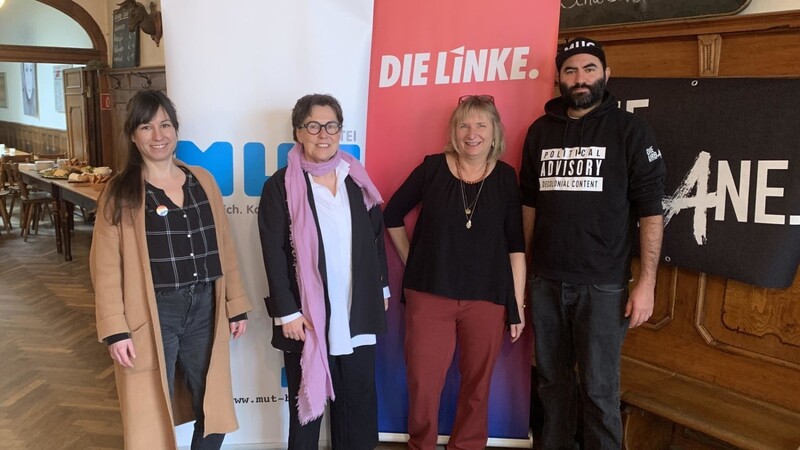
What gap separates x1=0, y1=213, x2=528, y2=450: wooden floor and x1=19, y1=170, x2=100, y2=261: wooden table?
314 mm

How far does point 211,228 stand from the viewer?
1.95m

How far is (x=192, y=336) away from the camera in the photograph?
1.96 meters

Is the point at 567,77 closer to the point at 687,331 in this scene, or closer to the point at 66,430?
the point at 687,331

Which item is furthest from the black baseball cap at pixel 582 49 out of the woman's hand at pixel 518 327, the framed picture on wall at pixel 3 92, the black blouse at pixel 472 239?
the framed picture on wall at pixel 3 92

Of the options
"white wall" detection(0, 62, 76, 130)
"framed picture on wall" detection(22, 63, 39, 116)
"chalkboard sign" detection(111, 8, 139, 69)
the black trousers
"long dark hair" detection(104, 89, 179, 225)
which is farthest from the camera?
"framed picture on wall" detection(22, 63, 39, 116)

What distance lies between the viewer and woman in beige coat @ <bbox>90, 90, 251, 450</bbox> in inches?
70.7

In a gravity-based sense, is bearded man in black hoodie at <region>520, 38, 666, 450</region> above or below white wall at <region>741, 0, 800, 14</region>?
below

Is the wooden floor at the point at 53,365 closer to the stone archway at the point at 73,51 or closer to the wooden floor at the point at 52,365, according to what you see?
the wooden floor at the point at 52,365

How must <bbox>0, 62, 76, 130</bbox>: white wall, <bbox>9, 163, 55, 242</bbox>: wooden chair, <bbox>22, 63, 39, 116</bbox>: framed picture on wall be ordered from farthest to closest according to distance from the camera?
<bbox>22, 63, 39, 116</bbox>: framed picture on wall → <bbox>0, 62, 76, 130</bbox>: white wall → <bbox>9, 163, 55, 242</bbox>: wooden chair

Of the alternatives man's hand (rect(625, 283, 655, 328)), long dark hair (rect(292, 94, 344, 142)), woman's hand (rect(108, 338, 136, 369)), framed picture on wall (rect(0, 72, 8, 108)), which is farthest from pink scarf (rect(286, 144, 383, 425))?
framed picture on wall (rect(0, 72, 8, 108))

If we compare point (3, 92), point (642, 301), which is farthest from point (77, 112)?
point (642, 301)

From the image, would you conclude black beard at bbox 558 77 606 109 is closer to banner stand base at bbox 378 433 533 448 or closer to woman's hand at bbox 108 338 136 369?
banner stand base at bbox 378 433 533 448

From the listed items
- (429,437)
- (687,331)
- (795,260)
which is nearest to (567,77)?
(795,260)

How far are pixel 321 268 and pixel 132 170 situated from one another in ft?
2.21
